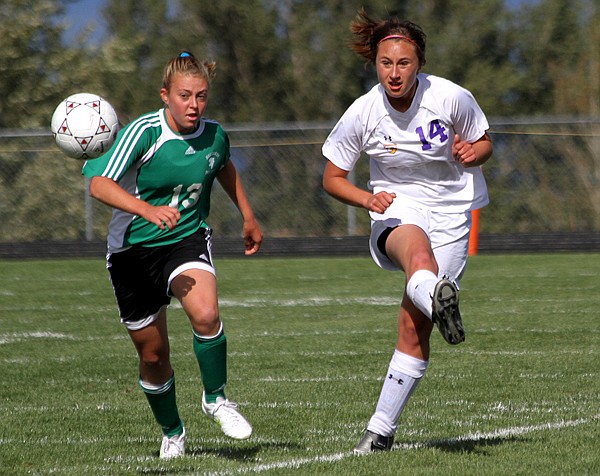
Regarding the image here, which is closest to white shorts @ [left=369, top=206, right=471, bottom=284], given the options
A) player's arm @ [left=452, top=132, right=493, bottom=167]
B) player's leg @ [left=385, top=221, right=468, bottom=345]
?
player's leg @ [left=385, top=221, right=468, bottom=345]

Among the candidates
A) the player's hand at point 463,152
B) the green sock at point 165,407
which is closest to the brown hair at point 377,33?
the player's hand at point 463,152

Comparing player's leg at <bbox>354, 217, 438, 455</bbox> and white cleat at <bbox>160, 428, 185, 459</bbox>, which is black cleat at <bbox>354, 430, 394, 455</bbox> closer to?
player's leg at <bbox>354, 217, 438, 455</bbox>

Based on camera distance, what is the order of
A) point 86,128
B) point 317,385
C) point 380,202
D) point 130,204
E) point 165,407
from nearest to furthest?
point 130,204 < point 380,202 < point 165,407 < point 86,128 < point 317,385

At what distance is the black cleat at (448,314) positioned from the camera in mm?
4594

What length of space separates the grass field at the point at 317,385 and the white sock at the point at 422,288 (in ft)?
2.25

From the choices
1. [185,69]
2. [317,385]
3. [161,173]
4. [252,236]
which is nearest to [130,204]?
[161,173]

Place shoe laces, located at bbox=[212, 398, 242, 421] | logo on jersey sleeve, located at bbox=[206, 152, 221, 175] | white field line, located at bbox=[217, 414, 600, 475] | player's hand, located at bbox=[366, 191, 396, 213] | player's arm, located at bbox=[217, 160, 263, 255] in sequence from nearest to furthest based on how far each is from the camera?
white field line, located at bbox=[217, 414, 600, 475], player's hand, located at bbox=[366, 191, 396, 213], shoe laces, located at bbox=[212, 398, 242, 421], logo on jersey sleeve, located at bbox=[206, 152, 221, 175], player's arm, located at bbox=[217, 160, 263, 255]

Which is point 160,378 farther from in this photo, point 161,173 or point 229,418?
point 161,173

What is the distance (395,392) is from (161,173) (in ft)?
4.79

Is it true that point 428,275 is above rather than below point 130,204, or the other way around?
below

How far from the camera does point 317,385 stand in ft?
24.5

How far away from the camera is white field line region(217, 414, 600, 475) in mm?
4918

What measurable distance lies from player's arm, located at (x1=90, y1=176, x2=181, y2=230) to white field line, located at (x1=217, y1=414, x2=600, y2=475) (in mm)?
1077

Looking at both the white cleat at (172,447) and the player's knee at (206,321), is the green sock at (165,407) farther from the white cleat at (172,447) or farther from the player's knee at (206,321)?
the player's knee at (206,321)
